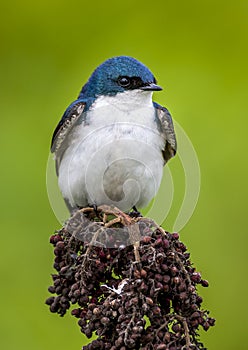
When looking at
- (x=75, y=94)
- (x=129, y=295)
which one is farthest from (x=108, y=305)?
(x=75, y=94)

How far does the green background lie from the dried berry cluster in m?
1.40

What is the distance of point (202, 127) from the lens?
4434mm

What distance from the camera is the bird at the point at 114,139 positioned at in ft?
13.5

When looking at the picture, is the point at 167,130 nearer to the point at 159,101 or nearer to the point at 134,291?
the point at 159,101

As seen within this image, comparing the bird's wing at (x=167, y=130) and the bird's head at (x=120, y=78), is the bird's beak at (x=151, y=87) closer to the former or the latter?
the bird's head at (x=120, y=78)

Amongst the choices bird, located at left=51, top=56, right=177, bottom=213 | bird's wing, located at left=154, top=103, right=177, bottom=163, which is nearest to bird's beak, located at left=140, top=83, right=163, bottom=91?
bird, located at left=51, top=56, right=177, bottom=213

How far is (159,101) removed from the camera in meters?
4.58

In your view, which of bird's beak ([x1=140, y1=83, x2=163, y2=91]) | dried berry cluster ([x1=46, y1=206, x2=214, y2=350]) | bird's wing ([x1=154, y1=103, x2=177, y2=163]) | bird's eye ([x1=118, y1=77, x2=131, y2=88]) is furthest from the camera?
bird's wing ([x1=154, y1=103, x2=177, y2=163])

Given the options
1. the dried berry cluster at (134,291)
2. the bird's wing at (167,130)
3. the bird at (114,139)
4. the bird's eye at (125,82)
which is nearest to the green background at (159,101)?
the bird's wing at (167,130)

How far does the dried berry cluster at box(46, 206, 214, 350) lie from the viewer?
2.62 metres

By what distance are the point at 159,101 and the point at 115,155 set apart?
59cm

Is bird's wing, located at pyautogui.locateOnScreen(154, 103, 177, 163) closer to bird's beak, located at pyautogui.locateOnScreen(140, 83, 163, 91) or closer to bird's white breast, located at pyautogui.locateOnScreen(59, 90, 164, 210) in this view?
bird's white breast, located at pyautogui.locateOnScreen(59, 90, 164, 210)

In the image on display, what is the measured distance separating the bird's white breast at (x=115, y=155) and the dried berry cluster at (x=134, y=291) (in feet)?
3.81

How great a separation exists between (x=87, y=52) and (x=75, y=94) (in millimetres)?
238
